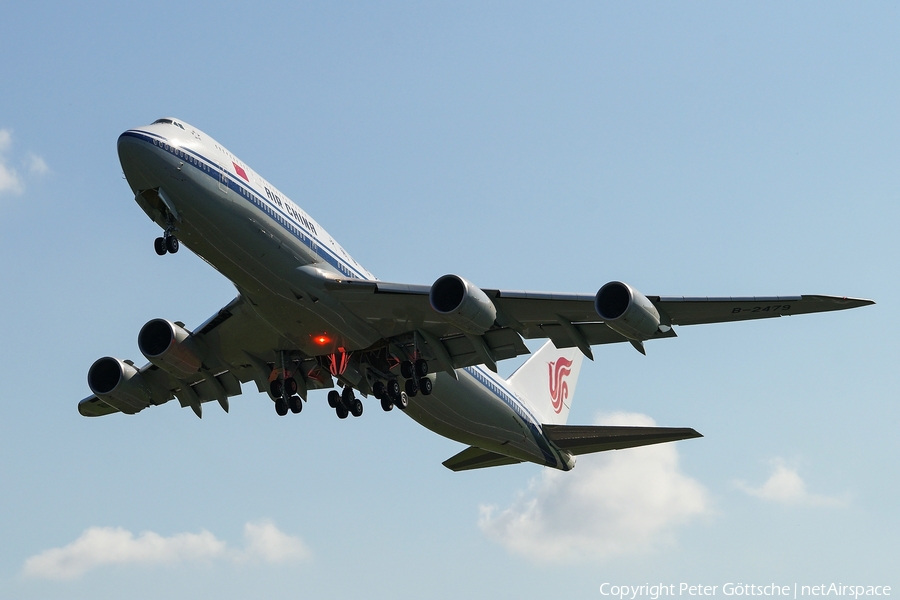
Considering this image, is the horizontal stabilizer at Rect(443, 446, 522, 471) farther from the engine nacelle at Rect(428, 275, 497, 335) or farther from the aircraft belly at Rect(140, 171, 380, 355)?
the engine nacelle at Rect(428, 275, 497, 335)

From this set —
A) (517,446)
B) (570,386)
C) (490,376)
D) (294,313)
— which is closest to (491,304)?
(294,313)

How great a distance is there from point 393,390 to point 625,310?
8.43 m

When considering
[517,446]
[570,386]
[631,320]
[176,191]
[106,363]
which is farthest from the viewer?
[570,386]

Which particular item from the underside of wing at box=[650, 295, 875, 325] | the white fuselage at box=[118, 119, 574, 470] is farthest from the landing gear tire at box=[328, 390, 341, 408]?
the underside of wing at box=[650, 295, 875, 325]

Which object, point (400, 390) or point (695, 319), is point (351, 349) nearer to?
point (400, 390)

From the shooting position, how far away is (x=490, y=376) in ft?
112

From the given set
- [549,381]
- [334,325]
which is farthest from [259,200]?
[549,381]

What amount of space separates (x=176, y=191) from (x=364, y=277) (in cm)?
683

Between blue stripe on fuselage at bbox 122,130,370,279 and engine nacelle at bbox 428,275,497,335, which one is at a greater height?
blue stripe on fuselage at bbox 122,130,370,279

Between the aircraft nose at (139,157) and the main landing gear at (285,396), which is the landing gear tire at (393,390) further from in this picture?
the aircraft nose at (139,157)

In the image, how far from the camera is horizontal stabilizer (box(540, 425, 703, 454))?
111ft

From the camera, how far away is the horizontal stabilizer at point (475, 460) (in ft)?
123

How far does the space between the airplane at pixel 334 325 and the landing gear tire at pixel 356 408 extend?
1.7 inches

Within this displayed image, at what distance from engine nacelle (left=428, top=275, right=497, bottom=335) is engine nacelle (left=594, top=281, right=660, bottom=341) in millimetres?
2800
